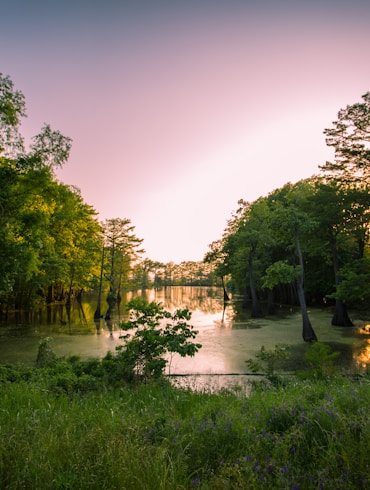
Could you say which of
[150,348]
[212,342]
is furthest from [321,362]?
[212,342]

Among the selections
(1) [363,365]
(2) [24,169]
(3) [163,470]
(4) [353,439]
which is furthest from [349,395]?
(2) [24,169]

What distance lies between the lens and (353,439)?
278 cm

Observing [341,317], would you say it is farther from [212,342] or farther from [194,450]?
[194,450]

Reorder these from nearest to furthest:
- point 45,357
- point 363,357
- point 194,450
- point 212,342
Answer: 1. point 194,450
2. point 45,357
3. point 363,357
4. point 212,342

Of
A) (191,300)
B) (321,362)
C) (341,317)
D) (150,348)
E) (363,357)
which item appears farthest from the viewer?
(191,300)

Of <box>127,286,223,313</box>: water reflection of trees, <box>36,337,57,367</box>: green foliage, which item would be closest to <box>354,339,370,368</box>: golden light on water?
<box>36,337,57,367</box>: green foliage

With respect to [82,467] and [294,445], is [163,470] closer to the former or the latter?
[82,467]

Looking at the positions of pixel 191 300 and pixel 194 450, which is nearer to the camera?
pixel 194 450

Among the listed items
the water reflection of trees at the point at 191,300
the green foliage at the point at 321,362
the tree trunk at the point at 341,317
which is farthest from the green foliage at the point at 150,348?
the water reflection of trees at the point at 191,300

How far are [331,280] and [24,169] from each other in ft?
108

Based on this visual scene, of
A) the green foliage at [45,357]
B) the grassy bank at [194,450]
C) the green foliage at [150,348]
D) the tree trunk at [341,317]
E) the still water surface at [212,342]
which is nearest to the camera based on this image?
the grassy bank at [194,450]

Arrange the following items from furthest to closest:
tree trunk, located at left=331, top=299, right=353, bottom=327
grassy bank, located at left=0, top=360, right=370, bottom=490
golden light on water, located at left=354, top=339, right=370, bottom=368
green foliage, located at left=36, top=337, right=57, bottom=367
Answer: tree trunk, located at left=331, top=299, right=353, bottom=327 → golden light on water, located at left=354, top=339, right=370, bottom=368 → green foliage, located at left=36, top=337, right=57, bottom=367 → grassy bank, located at left=0, top=360, right=370, bottom=490

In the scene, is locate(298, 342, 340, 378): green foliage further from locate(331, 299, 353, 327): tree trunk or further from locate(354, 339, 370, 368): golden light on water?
locate(331, 299, 353, 327): tree trunk

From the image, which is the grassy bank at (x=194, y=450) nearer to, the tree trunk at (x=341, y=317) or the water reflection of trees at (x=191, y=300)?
the tree trunk at (x=341, y=317)
